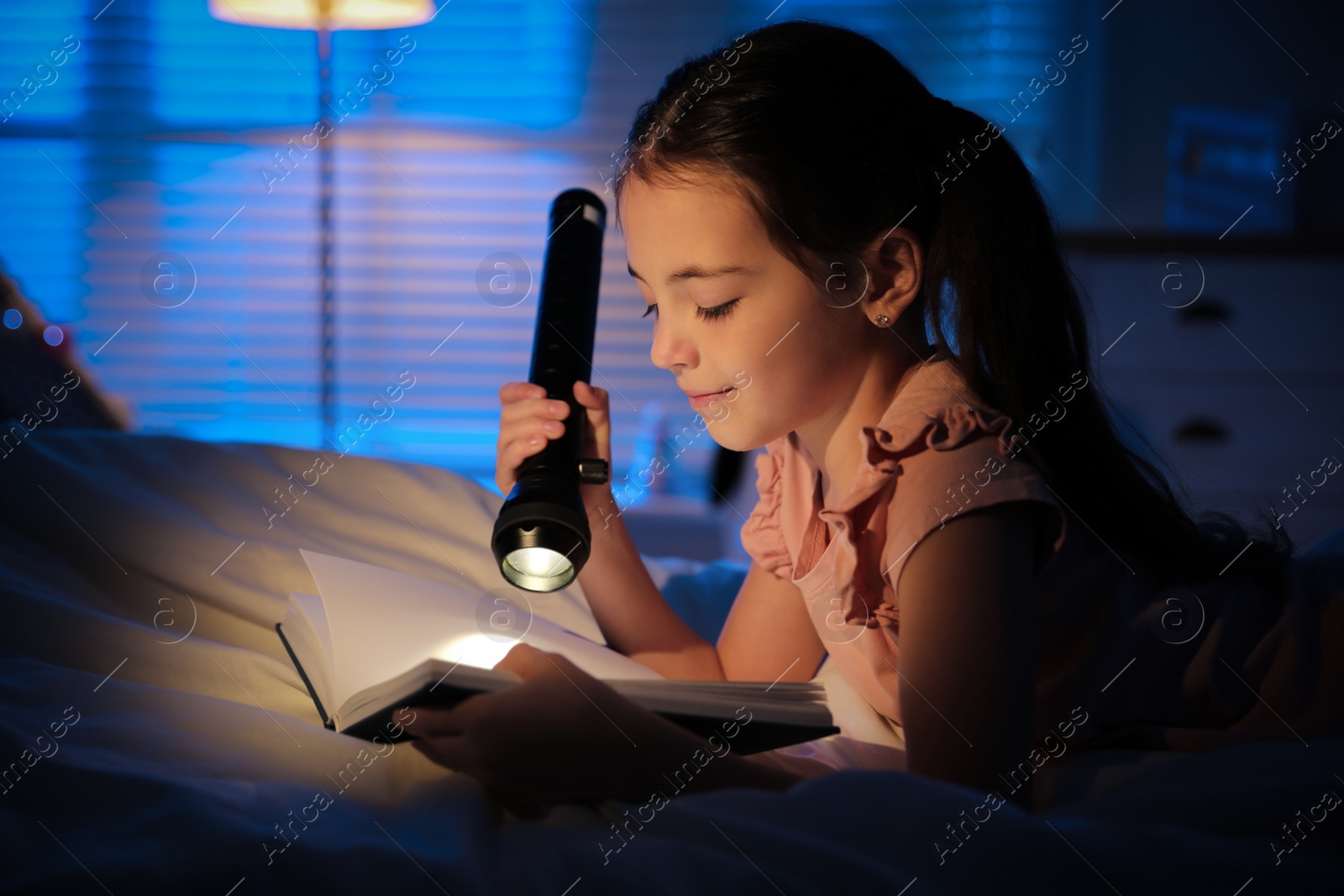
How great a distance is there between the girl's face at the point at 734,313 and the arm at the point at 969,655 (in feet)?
0.60

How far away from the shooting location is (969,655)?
24.4 inches

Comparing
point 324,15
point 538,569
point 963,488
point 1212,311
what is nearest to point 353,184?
point 324,15

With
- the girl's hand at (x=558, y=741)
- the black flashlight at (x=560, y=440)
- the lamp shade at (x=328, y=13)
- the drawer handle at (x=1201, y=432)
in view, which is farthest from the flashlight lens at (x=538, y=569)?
the drawer handle at (x=1201, y=432)

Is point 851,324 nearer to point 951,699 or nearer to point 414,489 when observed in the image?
→ point 951,699

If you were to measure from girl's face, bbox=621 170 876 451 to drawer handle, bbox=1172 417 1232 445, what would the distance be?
5.59 feet

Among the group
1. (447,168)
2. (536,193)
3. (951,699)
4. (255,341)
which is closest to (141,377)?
(255,341)

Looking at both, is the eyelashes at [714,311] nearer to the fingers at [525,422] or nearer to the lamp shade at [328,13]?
the fingers at [525,422]

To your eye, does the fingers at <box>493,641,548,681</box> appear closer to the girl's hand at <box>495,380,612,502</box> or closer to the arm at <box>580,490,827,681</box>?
the girl's hand at <box>495,380,612,502</box>

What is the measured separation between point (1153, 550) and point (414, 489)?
0.74 m

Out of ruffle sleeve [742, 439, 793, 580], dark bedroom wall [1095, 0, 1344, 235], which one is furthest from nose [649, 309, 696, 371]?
dark bedroom wall [1095, 0, 1344, 235]

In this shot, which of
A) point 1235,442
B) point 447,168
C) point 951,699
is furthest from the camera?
point 447,168

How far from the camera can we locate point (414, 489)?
117cm

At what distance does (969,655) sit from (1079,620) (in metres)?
0.21

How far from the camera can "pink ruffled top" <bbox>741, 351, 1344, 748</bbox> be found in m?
0.73
